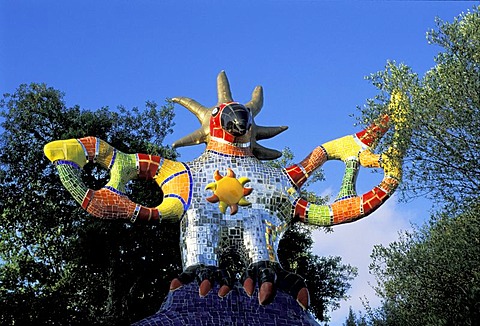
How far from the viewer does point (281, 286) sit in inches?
375

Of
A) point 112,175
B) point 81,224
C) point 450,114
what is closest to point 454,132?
point 450,114

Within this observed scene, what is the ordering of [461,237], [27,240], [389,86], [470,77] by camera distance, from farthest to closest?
[27,240] → [461,237] → [389,86] → [470,77]

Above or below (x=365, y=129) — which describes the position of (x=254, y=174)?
below

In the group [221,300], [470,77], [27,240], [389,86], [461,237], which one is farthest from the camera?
[27,240]

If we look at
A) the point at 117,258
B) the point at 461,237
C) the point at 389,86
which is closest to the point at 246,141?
the point at 389,86

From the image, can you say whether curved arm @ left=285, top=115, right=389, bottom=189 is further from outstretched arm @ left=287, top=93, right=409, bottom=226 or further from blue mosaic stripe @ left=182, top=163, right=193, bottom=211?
blue mosaic stripe @ left=182, top=163, right=193, bottom=211

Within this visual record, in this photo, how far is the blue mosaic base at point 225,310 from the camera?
28.8 feet

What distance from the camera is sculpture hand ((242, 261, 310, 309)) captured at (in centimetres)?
921

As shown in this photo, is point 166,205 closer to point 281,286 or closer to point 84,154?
point 84,154

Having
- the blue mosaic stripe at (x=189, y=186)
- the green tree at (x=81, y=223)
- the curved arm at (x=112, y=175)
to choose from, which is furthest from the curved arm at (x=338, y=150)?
the green tree at (x=81, y=223)

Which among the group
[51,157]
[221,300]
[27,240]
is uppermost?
[27,240]

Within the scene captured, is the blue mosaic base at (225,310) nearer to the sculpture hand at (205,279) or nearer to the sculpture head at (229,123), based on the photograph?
the sculpture hand at (205,279)

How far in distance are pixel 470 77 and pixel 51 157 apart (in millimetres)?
6562

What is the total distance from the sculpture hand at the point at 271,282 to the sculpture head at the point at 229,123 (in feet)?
7.54
